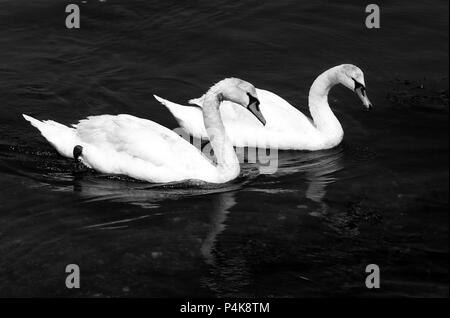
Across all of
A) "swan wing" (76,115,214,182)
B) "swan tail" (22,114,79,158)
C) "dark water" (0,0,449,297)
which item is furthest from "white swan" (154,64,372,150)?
"swan tail" (22,114,79,158)

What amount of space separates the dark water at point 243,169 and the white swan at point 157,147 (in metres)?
0.25

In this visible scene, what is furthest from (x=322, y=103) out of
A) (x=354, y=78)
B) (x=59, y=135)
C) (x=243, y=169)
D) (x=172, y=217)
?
(x=59, y=135)

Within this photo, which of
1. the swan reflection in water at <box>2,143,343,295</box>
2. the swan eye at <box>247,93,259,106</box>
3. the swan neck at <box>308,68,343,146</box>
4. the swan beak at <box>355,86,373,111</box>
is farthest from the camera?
the swan neck at <box>308,68,343,146</box>

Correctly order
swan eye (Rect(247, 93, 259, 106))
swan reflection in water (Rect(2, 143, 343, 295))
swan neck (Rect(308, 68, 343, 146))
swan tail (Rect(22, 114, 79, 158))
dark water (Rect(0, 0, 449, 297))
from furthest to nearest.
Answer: swan neck (Rect(308, 68, 343, 146)), swan tail (Rect(22, 114, 79, 158)), swan eye (Rect(247, 93, 259, 106)), swan reflection in water (Rect(2, 143, 343, 295)), dark water (Rect(0, 0, 449, 297))

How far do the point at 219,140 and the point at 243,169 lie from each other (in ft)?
2.91

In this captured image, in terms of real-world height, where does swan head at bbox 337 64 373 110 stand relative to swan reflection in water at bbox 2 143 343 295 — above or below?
above

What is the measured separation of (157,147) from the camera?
581 inches

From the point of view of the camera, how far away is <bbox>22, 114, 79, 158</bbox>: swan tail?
50.9ft

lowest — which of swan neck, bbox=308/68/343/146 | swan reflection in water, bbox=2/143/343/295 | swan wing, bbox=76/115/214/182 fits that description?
swan reflection in water, bbox=2/143/343/295

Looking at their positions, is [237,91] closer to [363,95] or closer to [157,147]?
[157,147]

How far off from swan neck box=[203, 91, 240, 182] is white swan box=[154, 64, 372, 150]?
140 cm

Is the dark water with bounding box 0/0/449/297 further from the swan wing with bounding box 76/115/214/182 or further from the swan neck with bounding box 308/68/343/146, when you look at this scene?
the swan neck with bounding box 308/68/343/146

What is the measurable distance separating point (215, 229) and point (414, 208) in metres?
2.80

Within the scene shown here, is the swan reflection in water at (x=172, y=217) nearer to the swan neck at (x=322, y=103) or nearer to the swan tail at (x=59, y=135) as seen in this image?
the swan tail at (x=59, y=135)
